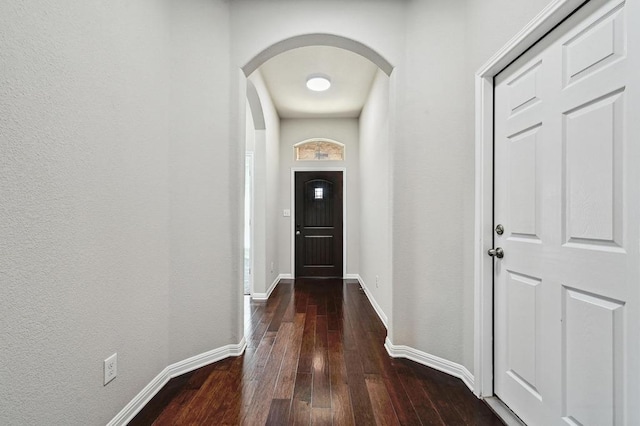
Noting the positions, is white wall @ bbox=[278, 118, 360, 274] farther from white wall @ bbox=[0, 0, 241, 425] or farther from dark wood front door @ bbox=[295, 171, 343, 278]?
white wall @ bbox=[0, 0, 241, 425]

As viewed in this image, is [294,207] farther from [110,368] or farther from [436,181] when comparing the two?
[110,368]

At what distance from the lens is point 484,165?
1826 millimetres

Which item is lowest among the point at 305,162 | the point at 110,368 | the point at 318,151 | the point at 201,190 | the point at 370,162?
the point at 110,368

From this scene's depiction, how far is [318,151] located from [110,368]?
4523mm

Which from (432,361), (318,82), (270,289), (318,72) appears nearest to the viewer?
(432,361)

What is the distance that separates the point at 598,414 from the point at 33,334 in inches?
84.4

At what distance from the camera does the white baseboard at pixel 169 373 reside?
5.18 ft

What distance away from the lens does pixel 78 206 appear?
4.26ft

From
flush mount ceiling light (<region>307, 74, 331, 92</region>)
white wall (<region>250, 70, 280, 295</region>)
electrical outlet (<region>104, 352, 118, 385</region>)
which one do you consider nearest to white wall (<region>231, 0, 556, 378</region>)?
flush mount ceiling light (<region>307, 74, 331, 92</region>)

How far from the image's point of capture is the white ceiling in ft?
11.1

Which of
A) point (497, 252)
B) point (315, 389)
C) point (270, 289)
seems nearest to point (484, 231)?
point (497, 252)

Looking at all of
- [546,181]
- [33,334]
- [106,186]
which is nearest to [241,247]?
[106,186]

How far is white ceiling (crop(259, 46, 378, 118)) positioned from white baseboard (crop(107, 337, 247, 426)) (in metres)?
2.97

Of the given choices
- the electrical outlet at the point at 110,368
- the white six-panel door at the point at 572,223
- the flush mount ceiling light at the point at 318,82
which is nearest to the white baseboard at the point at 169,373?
the electrical outlet at the point at 110,368
